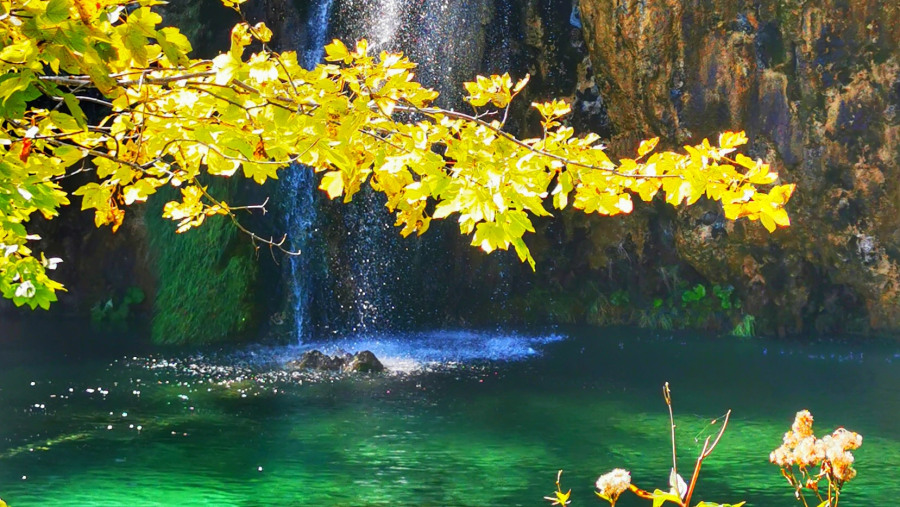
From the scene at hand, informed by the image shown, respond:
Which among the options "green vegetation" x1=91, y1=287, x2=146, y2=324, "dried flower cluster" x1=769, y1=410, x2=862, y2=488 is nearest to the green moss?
"green vegetation" x1=91, y1=287, x2=146, y2=324

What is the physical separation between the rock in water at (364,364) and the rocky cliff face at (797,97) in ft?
16.2

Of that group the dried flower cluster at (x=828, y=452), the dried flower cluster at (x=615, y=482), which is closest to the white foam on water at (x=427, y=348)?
the dried flower cluster at (x=828, y=452)

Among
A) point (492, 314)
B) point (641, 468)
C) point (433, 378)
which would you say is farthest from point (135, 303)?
point (641, 468)

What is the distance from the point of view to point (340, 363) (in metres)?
11.2

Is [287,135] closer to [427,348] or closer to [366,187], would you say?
[427,348]

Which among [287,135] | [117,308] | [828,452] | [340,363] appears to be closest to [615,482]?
[828,452]

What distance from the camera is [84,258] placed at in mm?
15898

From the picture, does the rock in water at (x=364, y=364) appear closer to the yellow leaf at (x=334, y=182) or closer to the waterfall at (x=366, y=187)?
the waterfall at (x=366, y=187)

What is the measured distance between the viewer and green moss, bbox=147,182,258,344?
13336mm

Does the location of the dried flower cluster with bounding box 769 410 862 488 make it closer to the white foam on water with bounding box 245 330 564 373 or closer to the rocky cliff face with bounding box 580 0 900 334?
the white foam on water with bounding box 245 330 564 373

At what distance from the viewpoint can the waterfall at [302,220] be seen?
564 inches

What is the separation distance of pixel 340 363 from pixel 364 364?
308 mm

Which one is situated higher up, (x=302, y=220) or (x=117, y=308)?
(x=302, y=220)

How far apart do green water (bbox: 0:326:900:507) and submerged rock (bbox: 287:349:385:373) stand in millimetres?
350
